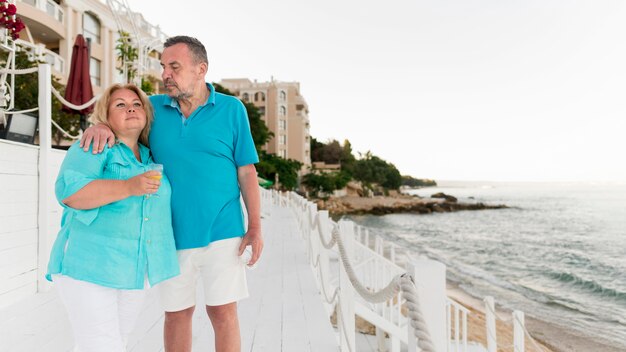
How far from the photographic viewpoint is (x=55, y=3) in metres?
18.9

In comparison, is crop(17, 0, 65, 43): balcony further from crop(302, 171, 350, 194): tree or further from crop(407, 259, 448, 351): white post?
crop(302, 171, 350, 194): tree

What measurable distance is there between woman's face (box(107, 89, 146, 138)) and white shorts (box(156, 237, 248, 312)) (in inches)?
25.3

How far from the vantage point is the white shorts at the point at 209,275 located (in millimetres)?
1883

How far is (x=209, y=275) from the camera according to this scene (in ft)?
6.21

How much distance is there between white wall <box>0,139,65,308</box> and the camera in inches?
135

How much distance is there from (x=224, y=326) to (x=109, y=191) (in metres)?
0.92

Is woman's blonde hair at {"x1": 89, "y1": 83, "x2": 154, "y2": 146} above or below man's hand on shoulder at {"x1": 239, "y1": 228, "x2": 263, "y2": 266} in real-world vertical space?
above

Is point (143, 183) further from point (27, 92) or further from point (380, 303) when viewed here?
point (27, 92)

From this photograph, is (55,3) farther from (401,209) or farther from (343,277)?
(401,209)

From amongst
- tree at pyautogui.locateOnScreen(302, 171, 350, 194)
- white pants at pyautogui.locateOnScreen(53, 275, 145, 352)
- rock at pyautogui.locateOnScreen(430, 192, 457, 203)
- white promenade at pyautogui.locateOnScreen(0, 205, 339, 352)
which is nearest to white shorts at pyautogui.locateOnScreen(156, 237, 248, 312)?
white pants at pyautogui.locateOnScreen(53, 275, 145, 352)

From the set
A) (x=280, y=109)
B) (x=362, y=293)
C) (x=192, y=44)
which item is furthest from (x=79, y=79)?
(x=280, y=109)

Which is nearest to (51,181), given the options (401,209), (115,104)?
(115,104)

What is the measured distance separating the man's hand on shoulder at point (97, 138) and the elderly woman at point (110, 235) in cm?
3

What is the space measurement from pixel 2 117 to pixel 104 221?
383cm
